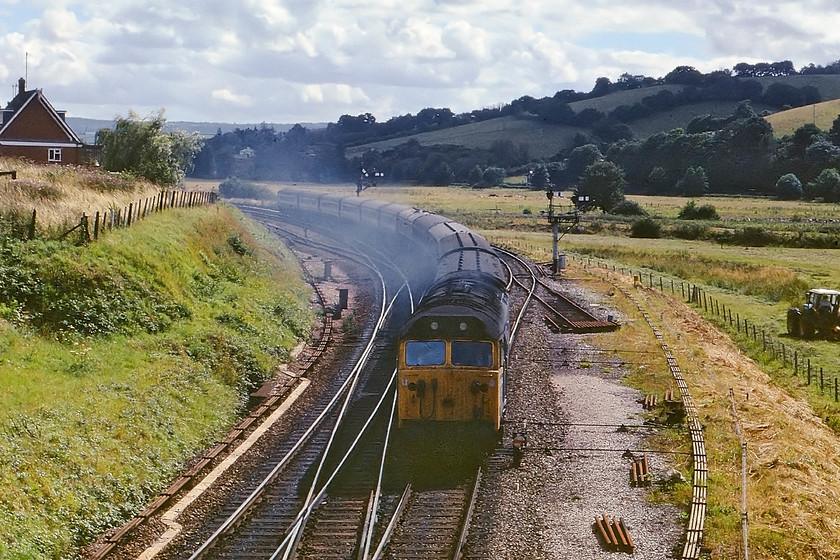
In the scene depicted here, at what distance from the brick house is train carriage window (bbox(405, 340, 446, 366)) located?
120 feet

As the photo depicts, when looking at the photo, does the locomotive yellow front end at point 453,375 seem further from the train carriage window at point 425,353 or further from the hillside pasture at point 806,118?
the hillside pasture at point 806,118

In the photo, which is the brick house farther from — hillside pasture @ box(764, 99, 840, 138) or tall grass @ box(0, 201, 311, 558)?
hillside pasture @ box(764, 99, 840, 138)

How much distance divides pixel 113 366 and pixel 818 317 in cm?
2837

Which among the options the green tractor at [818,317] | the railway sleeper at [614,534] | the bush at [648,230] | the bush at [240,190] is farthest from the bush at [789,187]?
the railway sleeper at [614,534]

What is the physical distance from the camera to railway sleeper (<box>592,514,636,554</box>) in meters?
15.9

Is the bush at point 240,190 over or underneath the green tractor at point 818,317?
over

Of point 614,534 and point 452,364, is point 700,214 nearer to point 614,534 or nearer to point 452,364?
point 452,364

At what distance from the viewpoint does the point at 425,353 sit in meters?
20.8

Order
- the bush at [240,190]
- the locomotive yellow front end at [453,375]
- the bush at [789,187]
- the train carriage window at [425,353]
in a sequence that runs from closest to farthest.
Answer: the locomotive yellow front end at [453,375], the train carriage window at [425,353], the bush at [240,190], the bush at [789,187]

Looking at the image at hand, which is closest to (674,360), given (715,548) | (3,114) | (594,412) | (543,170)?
(594,412)

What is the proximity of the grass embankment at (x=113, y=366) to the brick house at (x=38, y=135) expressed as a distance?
61.6ft

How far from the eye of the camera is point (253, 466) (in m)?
20.1

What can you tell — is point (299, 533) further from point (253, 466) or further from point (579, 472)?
point (579, 472)

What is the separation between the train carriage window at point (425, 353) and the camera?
67.7 feet
